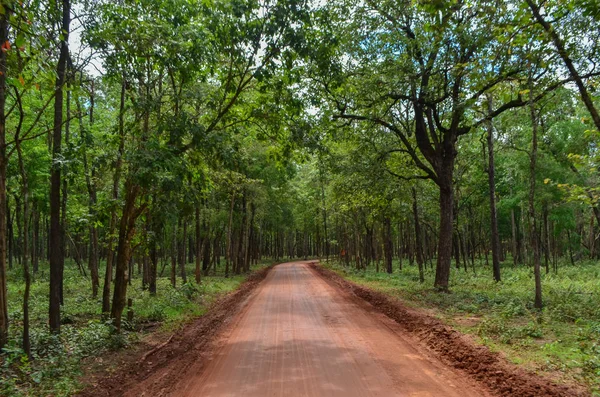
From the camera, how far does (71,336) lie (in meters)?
8.64

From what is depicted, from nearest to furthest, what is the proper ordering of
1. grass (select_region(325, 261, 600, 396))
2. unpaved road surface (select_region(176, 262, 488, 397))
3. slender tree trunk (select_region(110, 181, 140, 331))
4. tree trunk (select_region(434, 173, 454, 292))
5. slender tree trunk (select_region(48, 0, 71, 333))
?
unpaved road surface (select_region(176, 262, 488, 397)), grass (select_region(325, 261, 600, 396)), slender tree trunk (select_region(48, 0, 71, 333)), slender tree trunk (select_region(110, 181, 140, 331)), tree trunk (select_region(434, 173, 454, 292))

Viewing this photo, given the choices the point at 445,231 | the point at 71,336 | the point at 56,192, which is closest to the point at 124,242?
the point at 56,192

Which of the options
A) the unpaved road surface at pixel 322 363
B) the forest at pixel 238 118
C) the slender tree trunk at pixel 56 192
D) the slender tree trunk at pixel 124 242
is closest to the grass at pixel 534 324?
the forest at pixel 238 118

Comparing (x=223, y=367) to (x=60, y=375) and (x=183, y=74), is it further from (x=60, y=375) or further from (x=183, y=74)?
(x=183, y=74)

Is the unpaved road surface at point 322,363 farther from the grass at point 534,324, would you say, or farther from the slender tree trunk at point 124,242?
the slender tree trunk at point 124,242

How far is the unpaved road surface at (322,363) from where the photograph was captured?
5.69 meters

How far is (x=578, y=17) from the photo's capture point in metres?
8.91

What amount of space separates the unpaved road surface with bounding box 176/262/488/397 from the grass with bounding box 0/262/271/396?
195 cm

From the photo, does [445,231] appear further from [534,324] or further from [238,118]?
[238,118]

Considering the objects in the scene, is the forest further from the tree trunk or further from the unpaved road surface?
the unpaved road surface

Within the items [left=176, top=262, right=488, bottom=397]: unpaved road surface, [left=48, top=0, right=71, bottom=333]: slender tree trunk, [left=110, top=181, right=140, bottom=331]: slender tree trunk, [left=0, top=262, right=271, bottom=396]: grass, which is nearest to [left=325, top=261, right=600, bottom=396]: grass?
[left=176, top=262, right=488, bottom=397]: unpaved road surface

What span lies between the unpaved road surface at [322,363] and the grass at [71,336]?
77.0 inches

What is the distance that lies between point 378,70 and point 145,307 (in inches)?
452

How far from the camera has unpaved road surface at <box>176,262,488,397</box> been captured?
5688mm
